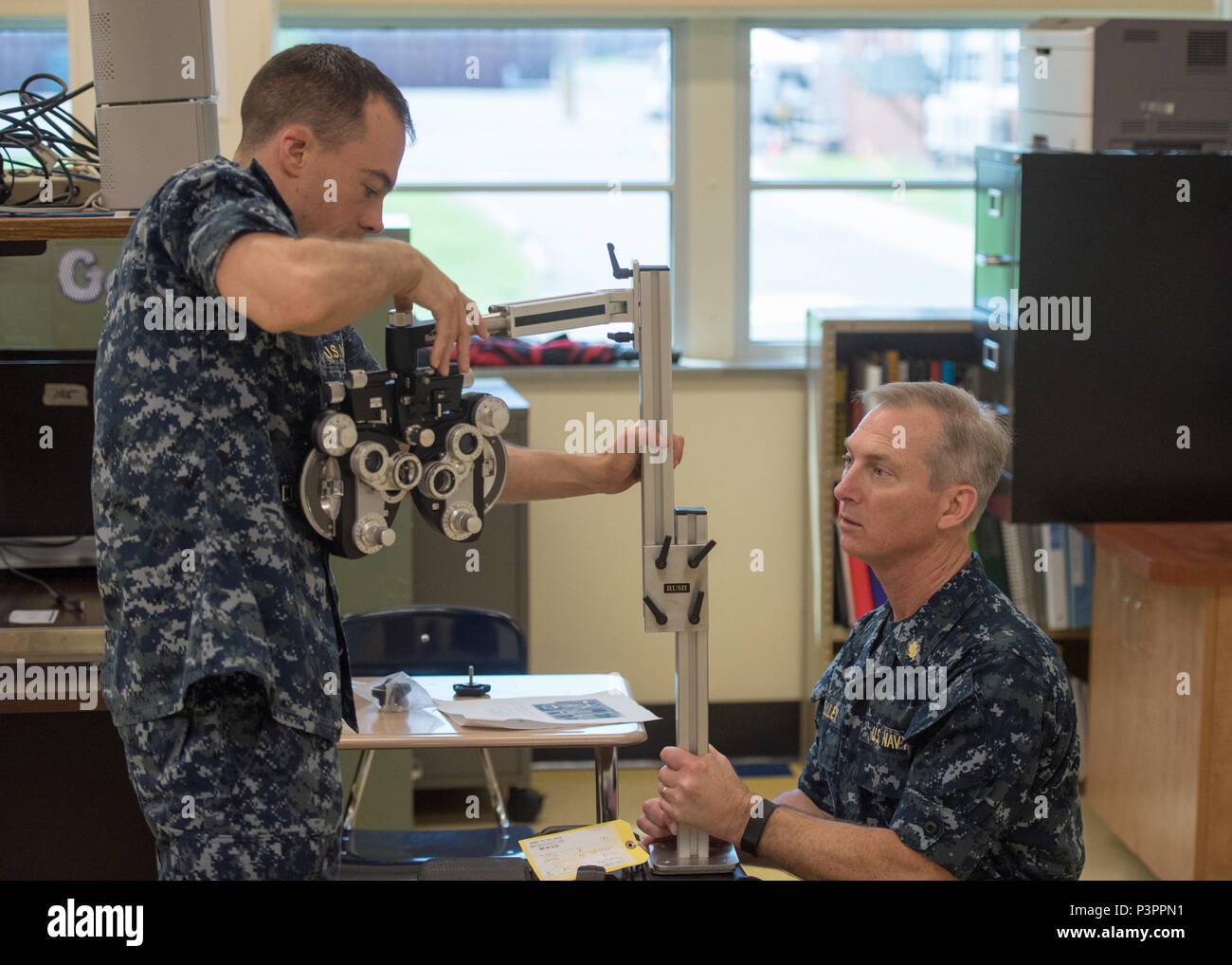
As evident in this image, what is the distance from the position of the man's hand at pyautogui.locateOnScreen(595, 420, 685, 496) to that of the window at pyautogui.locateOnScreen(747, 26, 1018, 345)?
2.63m

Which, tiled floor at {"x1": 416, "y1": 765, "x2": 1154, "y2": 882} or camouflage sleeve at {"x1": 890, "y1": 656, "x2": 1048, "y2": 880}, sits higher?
camouflage sleeve at {"x1": 890, "y1": 656, "x2": 1048, "y2": 880}

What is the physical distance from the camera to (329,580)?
1608 mm

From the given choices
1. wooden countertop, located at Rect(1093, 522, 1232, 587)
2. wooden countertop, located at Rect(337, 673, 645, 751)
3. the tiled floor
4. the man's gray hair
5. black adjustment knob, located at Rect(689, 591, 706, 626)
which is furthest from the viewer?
the tiled floor

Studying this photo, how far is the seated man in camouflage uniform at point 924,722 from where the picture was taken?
1.75m

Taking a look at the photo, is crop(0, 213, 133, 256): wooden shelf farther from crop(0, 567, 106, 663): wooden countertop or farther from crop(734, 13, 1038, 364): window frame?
crop(734, 13, 1038, 364): window frame

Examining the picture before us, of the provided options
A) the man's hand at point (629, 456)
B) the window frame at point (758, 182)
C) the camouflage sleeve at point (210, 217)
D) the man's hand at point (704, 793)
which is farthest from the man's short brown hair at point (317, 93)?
the window frame at point (758, 182)

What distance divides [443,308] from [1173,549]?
2442 mm

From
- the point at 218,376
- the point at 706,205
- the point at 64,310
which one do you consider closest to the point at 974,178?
the point at 706,205

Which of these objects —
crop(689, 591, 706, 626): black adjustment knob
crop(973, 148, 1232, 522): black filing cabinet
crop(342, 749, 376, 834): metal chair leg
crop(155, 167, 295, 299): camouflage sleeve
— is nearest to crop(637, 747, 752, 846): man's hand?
crop(689, 591, 706, 626): black adjustment knob

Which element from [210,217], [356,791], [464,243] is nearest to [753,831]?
[210,217]

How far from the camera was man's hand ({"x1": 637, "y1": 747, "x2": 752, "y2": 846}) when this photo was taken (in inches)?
69.1

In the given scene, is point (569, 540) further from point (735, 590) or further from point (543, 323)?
point (543, 323)
